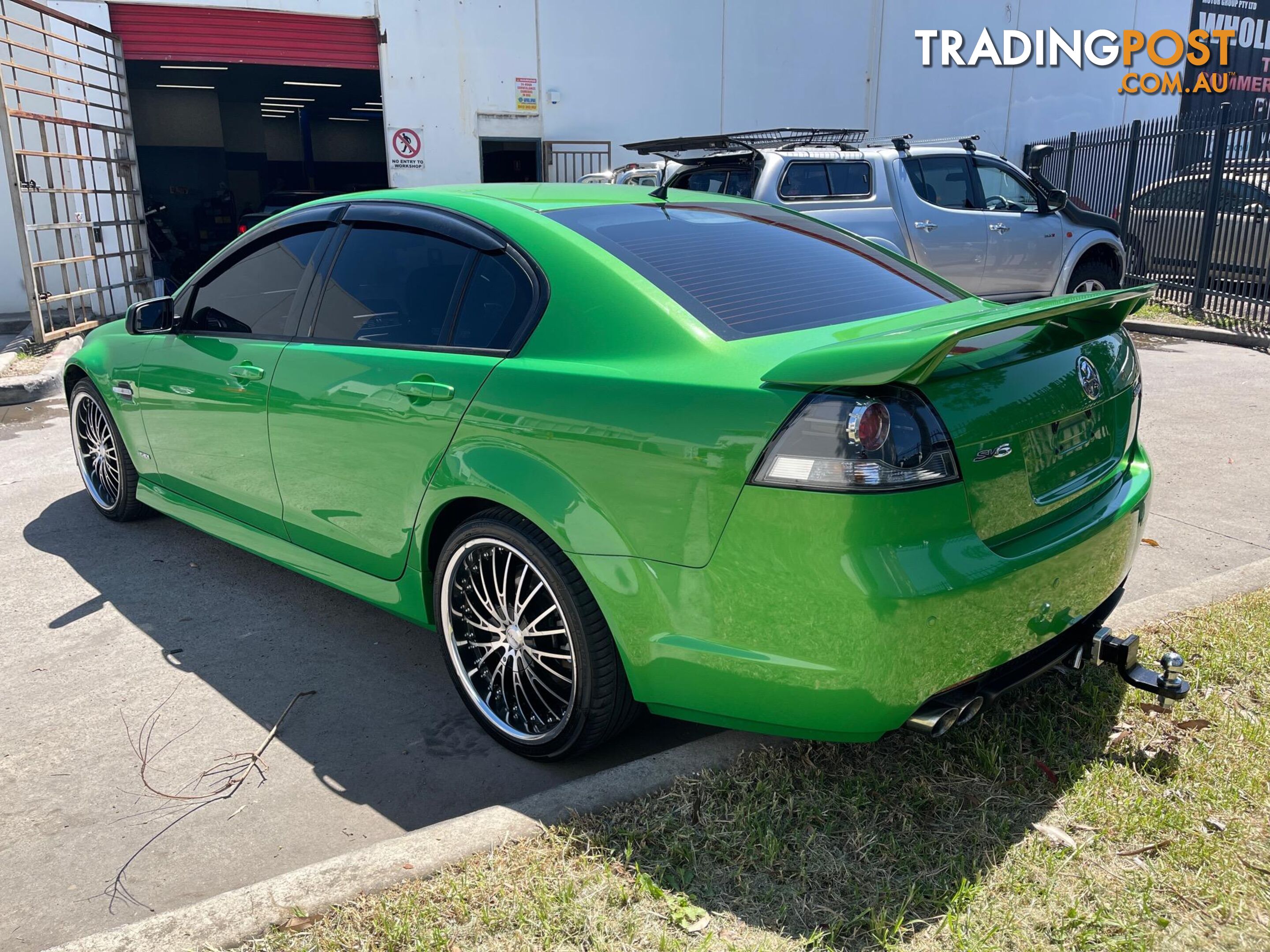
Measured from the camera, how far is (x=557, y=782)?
3045 millimetres

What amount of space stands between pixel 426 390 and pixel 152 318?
6.96 ft

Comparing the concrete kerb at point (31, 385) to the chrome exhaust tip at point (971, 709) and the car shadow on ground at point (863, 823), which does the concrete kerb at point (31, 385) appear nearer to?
the car shadow on ground at point (863, 823)

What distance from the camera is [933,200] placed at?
9773 millimetres

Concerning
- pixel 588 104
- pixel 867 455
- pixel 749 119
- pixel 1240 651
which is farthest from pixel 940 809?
pixel 749 119

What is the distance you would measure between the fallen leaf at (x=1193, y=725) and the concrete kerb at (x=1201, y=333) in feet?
27.8

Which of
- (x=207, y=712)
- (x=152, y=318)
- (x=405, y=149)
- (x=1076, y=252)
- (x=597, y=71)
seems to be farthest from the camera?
(x=597, y=71)

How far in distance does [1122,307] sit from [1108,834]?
1.54 meters

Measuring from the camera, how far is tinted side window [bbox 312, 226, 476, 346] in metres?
3.36

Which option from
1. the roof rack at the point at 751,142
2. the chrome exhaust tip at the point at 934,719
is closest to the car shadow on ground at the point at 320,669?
the chrome exhaust tip at the point at 934,719

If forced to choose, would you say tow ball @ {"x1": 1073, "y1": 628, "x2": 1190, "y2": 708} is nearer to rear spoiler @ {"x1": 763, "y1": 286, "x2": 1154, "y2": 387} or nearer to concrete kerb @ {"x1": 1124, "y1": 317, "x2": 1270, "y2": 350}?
rear spoiler @ {"x1": 763, "y1": 286, "x2": 1154, "y2": 387}

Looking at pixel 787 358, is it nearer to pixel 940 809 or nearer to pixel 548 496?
pixel 548 496

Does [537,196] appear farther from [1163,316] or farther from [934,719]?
[1163,316]

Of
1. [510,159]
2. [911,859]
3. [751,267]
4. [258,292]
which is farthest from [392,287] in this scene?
[510,159]

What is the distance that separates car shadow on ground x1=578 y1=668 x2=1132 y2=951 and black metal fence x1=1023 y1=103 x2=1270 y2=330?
30.8ft
